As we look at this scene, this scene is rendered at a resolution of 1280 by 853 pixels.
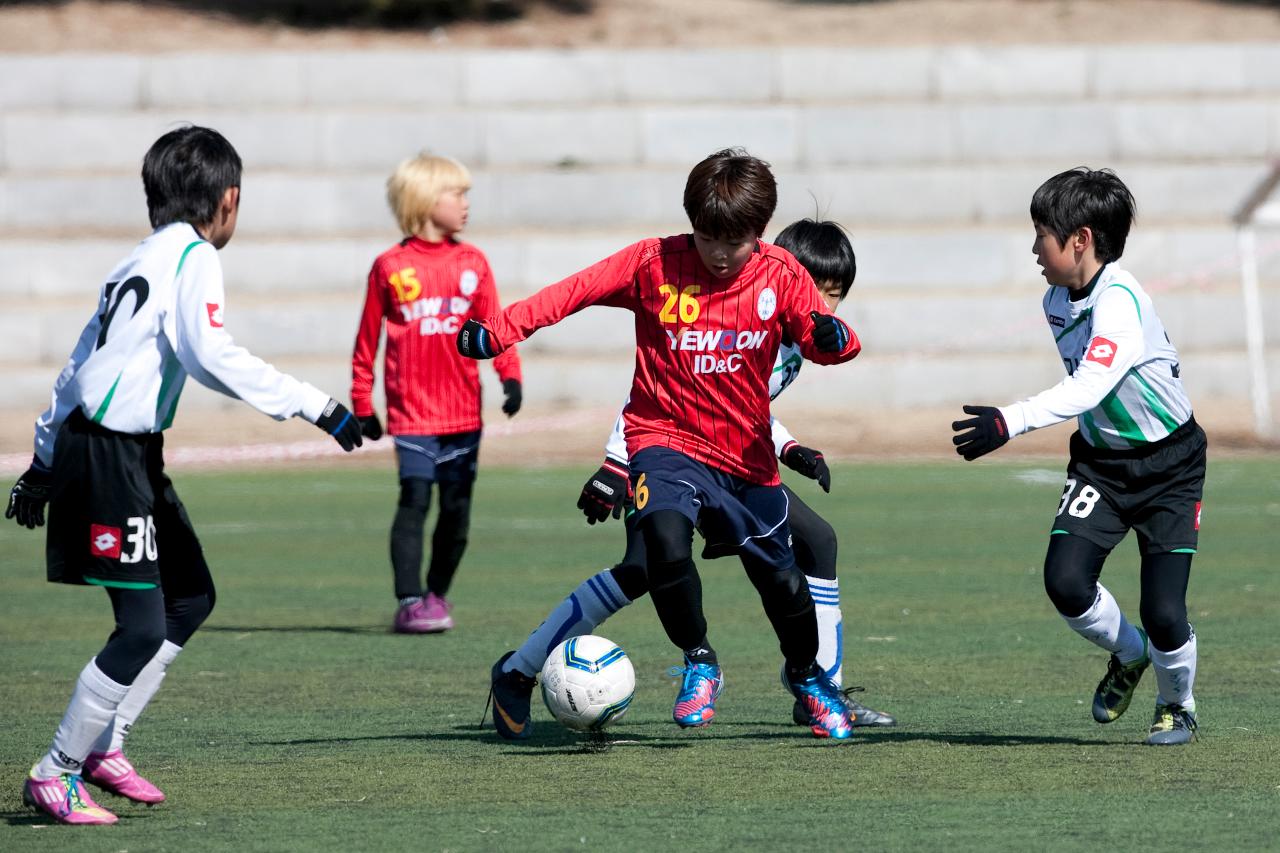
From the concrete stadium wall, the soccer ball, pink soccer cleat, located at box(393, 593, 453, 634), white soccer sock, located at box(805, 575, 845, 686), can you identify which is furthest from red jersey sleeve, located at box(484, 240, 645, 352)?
the concrete stadium wall

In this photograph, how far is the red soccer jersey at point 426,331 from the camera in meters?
9.09

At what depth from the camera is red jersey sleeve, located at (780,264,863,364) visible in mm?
5875

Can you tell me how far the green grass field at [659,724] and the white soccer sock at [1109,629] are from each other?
0.94ft

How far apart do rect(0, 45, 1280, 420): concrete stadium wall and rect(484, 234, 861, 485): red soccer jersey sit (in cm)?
1412

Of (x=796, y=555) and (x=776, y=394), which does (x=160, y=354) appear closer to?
(x=776, y=394)

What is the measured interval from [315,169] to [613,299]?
17.4 m

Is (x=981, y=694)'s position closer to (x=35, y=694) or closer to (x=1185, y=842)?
(x=1185, y=842)

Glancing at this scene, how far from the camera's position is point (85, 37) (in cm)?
2633

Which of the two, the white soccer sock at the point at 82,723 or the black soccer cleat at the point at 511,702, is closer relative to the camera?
the white soccer sock at the point at 82,723

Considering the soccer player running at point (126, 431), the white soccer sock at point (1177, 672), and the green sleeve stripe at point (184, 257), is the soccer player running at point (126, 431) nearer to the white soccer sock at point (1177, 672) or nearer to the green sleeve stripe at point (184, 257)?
the green sleeve stripe at point (184, 257)

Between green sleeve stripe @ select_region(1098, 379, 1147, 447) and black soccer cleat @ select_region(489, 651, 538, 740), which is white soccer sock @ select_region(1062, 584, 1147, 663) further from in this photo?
black soccer cleat @ select_region(489, 651, 538, 740)

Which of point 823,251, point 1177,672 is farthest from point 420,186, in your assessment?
point 1177,672

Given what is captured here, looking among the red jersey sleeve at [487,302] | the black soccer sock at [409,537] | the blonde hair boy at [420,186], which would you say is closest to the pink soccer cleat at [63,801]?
the black soccer sock at [409,537]

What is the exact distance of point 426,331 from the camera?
9.17m
